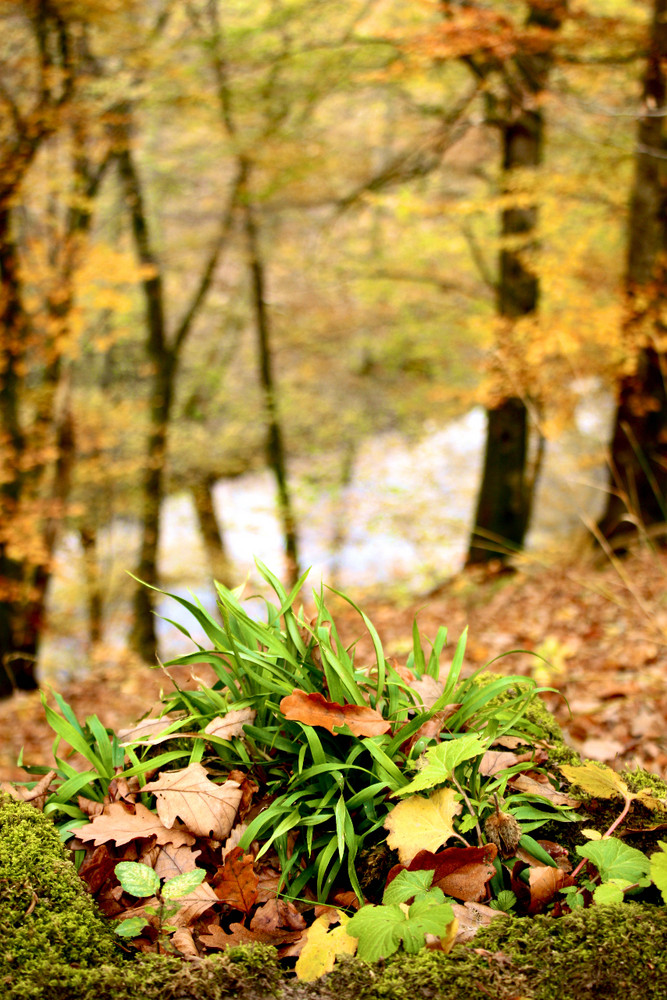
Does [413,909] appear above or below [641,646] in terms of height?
above

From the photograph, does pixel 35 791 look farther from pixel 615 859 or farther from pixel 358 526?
pixel 358 526

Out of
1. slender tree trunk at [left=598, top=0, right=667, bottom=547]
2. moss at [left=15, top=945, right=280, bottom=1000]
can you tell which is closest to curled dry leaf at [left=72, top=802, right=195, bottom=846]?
moss at [left=15, top=945, right=280, bottom=1000]

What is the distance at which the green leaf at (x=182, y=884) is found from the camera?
1.20 metres

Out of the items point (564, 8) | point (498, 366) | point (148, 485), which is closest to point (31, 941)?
point (498, 366)

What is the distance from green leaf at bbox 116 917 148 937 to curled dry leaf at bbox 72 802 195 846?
0.59ft

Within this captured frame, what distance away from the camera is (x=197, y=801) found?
141 centimetres

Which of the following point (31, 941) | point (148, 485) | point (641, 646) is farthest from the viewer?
point (148, 485)

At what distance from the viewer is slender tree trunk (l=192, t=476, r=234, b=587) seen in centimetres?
1366

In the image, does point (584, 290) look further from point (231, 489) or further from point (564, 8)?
point (231, 489)

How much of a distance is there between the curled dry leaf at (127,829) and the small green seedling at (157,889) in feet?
0.37

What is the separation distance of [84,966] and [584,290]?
9669 mm

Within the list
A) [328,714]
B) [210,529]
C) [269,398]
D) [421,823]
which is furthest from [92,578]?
[421,823]

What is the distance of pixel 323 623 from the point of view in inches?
65.6

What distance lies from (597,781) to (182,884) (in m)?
0.85
